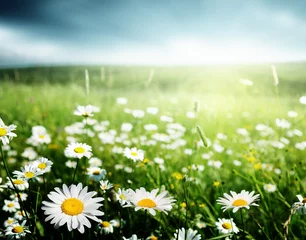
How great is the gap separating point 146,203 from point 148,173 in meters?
0.82

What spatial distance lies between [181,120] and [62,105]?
6.37 feet

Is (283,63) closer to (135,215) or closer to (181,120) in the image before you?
(181,120)

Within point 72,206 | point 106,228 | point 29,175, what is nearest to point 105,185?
point 106,228

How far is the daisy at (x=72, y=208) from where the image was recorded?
31.4 inches

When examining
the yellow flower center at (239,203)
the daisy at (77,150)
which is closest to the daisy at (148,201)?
the yellow flower center at (239,203)

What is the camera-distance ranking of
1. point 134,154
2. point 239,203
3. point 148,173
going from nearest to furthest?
point 239,203
point 134,154
point 148,173

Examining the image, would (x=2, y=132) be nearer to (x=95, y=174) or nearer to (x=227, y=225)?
(x=95, y=174)

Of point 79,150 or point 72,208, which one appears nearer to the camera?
point 72,208

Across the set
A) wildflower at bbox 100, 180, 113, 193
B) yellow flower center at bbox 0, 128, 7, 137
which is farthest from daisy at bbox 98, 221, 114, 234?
yellow flower center at bbox 0, 128, 7, 137

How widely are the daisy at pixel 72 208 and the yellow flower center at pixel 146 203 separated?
5.2 inches

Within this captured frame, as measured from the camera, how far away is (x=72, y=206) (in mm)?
853

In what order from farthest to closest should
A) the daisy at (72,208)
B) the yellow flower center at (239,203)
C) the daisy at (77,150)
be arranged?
the daisy at (77,150) → the yellow flower center at (239,203) → the daisy at (72,208)

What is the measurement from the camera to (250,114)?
5188 millimetres

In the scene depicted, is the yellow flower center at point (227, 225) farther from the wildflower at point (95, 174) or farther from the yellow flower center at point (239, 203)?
the wildflower at point (95, 174)
